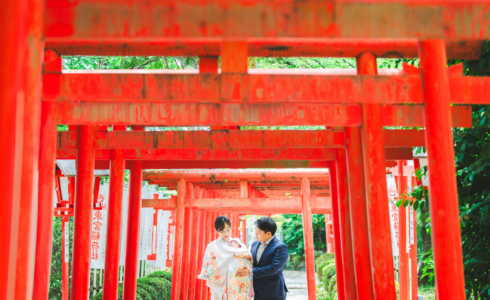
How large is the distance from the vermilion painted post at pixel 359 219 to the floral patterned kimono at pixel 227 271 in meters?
1.70

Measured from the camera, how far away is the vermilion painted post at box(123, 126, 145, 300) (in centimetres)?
690

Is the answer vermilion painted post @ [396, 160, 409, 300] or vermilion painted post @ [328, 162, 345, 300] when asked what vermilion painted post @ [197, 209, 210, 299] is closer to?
vermilion painted post @ [396, 160, 409, 300]

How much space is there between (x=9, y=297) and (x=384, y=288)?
2.91m

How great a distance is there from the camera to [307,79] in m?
3.27

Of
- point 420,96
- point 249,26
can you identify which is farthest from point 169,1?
point 420,96

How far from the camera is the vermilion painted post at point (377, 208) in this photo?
4129mm

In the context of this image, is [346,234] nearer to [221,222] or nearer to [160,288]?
[221,222]

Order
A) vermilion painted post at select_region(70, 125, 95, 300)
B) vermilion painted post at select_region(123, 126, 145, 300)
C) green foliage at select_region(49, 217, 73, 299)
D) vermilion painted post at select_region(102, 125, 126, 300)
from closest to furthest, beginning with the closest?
1. vermilion painted post at select_region(70, 125, 95, 300)
2. vermilion painted post at select_region(102, 125, 126, 300)
3. vermilion painted post at select_region(123, 126, 145, 300)
4. green foliage at select_region(49, 217, 73, 299)

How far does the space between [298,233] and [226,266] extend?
75.8 ft

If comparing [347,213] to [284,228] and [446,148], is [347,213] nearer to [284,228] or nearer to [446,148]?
[446,148]

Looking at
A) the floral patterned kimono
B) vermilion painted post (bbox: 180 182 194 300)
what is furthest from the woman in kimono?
vermilion painted post (bbox: 180 182 194 300)

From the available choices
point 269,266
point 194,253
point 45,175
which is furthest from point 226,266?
point 194,253

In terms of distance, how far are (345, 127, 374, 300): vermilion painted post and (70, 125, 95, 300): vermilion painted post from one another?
277 centimetres

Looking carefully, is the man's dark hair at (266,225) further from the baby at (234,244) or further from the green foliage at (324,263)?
the green foliage at (324,263)
